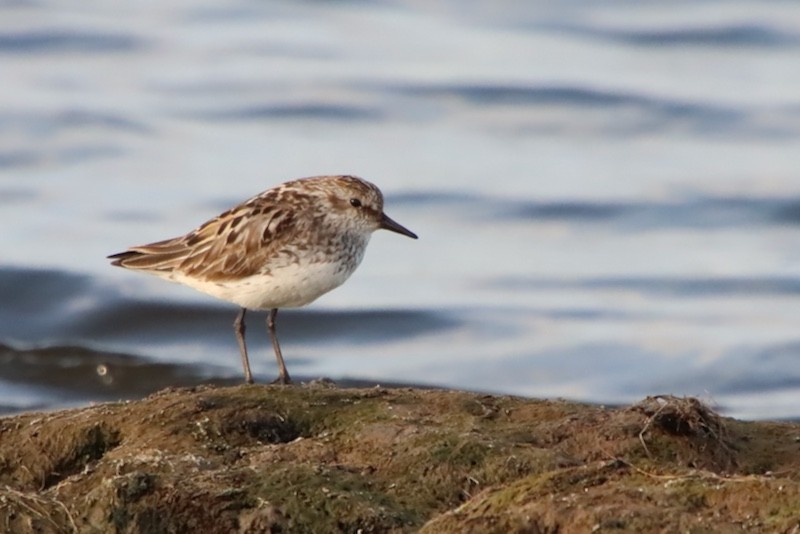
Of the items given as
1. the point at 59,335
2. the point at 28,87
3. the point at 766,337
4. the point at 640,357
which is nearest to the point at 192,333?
the point at 59,335

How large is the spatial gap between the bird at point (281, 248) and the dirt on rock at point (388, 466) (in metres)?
1.45

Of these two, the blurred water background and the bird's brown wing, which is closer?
the bird's brown wing

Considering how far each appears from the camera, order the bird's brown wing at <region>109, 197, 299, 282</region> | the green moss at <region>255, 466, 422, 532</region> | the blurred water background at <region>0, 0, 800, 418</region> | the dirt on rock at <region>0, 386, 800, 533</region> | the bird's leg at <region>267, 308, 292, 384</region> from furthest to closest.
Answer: the blurred water background at <region>0, 0, 800, 418</region>
the bird's brown wing at <region>109, 197, 299, 282</region>
the bird's leg at <region>267, 308, 292, 384</region>
the green moss at <region>255, 466, 422, 532</region>
the dirt on rock at <region>0, 386, 800, 533</region>

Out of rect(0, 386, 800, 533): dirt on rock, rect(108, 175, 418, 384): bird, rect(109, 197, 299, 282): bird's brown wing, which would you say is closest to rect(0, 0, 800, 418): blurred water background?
rect(109, 197, 299, 282): bird's brown wing

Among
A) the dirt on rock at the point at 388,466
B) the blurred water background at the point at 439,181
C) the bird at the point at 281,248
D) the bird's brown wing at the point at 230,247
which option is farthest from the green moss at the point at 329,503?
the blurred water background at the point at 439,181

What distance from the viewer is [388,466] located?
538 cm

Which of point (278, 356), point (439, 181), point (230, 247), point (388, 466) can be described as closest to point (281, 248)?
point (230, 247)

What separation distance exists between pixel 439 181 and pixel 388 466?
39.1 feet

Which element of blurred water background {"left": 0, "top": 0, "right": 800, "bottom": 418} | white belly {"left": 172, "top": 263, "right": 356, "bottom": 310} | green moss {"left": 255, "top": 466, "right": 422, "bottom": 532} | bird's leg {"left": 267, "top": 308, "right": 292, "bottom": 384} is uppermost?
blurred water background {"left": 0, "top": 0, "right": 800, "bottom": 418}

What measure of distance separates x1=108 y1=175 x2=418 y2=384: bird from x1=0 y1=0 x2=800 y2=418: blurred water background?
12.6 feet

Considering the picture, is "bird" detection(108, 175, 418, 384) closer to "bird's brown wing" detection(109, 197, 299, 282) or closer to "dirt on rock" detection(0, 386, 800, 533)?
"bird's brown wing" detection(109, 197, 299, 282)

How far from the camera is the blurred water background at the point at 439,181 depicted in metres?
13.0

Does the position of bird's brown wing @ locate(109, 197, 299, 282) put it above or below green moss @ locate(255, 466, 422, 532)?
above

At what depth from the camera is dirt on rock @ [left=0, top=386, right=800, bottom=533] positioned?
4.63 m
